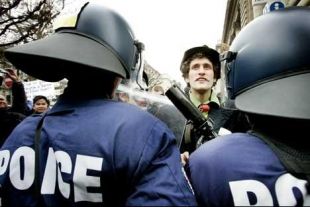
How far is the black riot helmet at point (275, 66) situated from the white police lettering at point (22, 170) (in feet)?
2.39

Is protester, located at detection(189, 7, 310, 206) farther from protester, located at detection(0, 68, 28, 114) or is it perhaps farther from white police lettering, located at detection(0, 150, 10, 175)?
protester, located at detection(0, 68, 28, 114)

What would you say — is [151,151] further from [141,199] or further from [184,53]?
[184,53]

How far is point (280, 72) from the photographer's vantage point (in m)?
1.27

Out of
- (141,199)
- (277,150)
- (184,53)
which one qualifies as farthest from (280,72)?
(184,53)

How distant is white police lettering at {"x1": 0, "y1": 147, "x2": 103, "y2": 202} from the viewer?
116 cm

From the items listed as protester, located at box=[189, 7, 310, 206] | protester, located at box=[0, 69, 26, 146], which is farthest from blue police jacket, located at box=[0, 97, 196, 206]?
protester, located at box=[0, 69, 26, 146]

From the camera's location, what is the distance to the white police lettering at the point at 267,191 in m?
1.04

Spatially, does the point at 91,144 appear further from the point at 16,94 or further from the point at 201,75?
the point at 16,94

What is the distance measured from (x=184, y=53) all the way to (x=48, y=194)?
1.93 meters

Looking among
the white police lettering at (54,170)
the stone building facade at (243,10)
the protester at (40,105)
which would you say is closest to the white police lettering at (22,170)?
the white police lettering at (54,170)

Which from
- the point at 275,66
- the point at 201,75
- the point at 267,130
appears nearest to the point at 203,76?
the point at 201,75

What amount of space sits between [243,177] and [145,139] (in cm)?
31

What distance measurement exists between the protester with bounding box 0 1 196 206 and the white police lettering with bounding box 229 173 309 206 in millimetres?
159

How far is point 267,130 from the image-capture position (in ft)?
3.93
